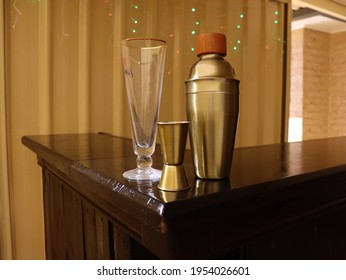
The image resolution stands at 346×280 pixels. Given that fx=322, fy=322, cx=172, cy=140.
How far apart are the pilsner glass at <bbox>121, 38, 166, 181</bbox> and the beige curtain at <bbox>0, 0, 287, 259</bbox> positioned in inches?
52.4

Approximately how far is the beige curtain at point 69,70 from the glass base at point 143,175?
1.37 metres

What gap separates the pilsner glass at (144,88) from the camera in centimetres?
61

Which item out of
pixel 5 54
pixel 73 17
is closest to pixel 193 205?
pixel 5 54

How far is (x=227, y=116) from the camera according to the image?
52 centimetres

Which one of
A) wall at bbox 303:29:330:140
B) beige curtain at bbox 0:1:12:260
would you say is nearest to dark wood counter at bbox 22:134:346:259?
beige curtain at bbox 0:1:12:260

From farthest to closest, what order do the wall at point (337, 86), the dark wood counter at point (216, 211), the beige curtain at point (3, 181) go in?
the wall at point (337, 86) → the beige curtain at point (3, 181) → the dark wood counter at point (216, 211)

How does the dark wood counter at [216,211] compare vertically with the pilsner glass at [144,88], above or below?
below

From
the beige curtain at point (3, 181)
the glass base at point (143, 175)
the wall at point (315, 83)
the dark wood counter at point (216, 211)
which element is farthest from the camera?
the wall at point (315, 83)

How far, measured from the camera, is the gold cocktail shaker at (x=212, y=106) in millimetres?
515

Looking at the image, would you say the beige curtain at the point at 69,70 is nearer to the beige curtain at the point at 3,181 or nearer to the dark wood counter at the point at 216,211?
the beige curtain at the point at 3,181

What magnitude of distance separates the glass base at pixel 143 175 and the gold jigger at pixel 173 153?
78mm

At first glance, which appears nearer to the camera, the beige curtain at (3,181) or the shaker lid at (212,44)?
the shaker lid at (212,44)

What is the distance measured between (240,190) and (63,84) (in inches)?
64.4

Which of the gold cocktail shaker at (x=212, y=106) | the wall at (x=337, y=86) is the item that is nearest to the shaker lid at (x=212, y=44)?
the gold cocktail shaker at (x=212, y=106)
